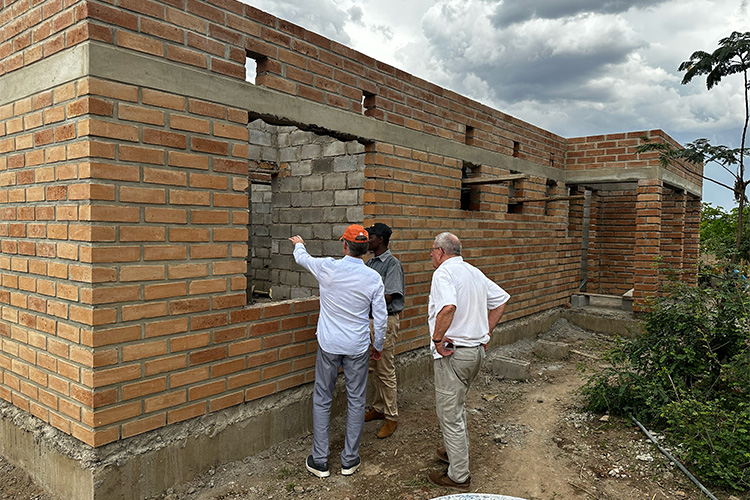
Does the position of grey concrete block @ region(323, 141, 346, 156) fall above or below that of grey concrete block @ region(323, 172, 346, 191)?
above

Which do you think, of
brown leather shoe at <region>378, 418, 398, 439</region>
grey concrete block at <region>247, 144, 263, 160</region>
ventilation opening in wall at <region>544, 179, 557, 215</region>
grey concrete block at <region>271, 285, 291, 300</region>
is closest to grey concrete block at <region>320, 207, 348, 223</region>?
grey concrete block at <region>271, 285, 291, 300</region>

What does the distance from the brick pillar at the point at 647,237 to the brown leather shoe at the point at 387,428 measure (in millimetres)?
6133

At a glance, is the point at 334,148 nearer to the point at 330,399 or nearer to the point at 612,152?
the point at 330,399

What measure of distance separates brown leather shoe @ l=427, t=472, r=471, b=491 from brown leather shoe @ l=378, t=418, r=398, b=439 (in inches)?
33.7

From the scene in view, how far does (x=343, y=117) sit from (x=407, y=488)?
10.7ft

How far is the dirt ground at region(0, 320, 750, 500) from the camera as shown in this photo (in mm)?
3604

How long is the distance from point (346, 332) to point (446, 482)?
1.36 meters

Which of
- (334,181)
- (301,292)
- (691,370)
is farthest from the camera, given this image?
(301,292)

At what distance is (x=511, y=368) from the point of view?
21.1ft

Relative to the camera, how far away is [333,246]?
5.41m

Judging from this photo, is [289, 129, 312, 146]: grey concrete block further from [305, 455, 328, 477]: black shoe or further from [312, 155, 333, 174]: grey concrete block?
[305, 455, 328, 477]: black shoe

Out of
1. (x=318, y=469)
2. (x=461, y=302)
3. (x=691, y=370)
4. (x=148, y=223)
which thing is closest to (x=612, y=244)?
(x=691, y=370)

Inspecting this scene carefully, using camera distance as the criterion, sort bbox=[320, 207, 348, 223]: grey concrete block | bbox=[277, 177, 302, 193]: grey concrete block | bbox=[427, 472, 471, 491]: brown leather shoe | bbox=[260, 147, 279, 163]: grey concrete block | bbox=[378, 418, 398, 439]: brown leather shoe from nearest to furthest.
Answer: bbox=[427, 472, 471, 491]: brown leather shoe < bbox=[378, 418, 398, 439]: brown leather shoe < bbox=[320, 207, 348, 223]: grey concrete block < bbox=[277, 177, 302, 193]: grey concrete block < bbox=[260, 147, 279, 163]: grey concrete block

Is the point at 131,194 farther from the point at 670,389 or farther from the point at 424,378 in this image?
the point at 670,389
